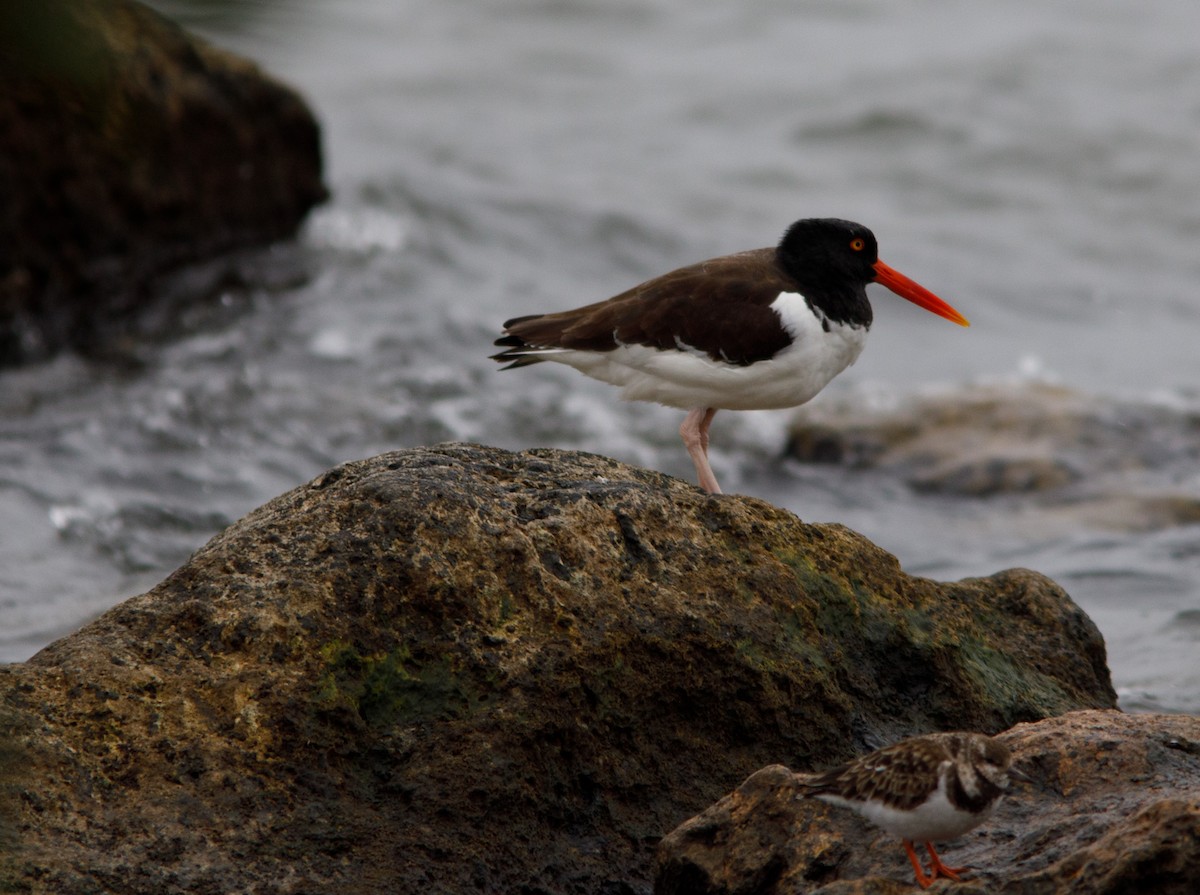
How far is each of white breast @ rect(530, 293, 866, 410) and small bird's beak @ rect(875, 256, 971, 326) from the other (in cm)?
39

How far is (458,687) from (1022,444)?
6788mm

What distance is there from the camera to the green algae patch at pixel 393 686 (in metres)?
3.96

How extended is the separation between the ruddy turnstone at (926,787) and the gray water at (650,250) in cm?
300

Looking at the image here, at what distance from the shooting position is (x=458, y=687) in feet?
13.2

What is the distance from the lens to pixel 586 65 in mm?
19250

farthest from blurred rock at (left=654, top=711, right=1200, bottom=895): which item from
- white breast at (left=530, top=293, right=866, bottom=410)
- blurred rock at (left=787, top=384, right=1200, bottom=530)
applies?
blurred rock at (left=787, top=384, right=1200, bottom=530)

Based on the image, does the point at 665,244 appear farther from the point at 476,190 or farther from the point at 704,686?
the point at 704,686

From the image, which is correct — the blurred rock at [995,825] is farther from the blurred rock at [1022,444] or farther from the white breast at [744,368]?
the blurred rock at [1022,444]

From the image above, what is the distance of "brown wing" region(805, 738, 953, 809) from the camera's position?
345cm

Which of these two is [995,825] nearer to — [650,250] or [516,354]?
[516,354]

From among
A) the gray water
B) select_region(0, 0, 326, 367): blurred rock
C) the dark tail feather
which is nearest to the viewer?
the dark tail feather

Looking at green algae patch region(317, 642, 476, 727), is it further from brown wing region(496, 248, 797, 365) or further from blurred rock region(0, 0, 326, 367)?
blurred rock region(0, 0, 326, 367)

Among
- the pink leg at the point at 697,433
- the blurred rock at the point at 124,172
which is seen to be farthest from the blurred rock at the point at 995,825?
the blurred rock at the point at 124,172

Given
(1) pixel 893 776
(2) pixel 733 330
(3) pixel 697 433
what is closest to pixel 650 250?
(3) pixel 697 433
